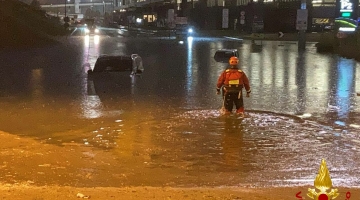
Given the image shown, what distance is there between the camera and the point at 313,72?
82.3 feet

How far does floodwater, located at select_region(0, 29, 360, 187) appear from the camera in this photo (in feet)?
28.0

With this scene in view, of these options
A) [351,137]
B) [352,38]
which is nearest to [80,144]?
[351,137]

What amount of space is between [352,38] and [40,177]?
37139 mm

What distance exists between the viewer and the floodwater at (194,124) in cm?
852

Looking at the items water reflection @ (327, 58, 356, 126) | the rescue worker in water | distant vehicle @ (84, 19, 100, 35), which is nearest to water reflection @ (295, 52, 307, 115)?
water reflection @ (327, 58, 356, 126)

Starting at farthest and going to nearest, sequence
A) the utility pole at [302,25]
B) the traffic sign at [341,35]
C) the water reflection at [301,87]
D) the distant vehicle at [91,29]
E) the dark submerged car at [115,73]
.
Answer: the distant vehicle at [91,29] < the utility pole at [302,25] < the traffic sign at [341,35] < the dark submerged car at [115,73] < the water reflection at [301,87]

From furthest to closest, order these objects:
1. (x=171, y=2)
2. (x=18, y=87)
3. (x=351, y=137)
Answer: (x=171, y=2) → (x=18, y=87) → (x=351, y=137)

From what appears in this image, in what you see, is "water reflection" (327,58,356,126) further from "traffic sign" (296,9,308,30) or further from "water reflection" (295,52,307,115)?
"traffic sign" (296,9,308,30)

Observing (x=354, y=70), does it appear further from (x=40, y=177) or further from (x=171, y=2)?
(x=171, y=2)

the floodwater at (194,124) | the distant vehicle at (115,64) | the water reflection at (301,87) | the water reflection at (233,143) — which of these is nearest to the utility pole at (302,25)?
the water reflection at (301,87)

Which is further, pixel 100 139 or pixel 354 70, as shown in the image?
pixel 354 70

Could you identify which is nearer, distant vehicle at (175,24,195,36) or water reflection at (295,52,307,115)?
water reflection at (295,52,307,115)

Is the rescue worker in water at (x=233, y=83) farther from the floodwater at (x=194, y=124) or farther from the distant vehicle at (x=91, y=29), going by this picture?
the distant vehicle at (x=91, y=29)

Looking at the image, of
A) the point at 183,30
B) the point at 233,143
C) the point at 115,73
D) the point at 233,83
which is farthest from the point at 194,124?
the point at 183,30
